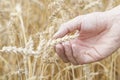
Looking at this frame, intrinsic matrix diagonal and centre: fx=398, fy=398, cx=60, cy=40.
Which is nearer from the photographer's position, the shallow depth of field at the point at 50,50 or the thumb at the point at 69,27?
the thumb at the point at 69,27

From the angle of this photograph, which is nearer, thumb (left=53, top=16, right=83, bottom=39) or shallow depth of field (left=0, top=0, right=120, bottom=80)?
thumb (left=53, top=16, right=83, bottom=39)

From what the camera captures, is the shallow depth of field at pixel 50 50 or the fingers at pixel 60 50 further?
the shallow depth of field at pixel 50 50

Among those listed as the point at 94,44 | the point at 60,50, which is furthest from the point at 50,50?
the point at 94,44

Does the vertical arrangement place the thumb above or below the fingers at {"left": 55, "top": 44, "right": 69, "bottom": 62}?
above

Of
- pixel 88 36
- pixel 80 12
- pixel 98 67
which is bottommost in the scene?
pixel 98 67

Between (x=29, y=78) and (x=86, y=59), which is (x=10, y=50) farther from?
(x=86, y=59)

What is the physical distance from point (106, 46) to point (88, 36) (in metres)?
0.06

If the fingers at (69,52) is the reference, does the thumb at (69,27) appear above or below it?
above

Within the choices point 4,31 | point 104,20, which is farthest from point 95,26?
point 4,31

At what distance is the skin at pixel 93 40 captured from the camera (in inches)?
44.0

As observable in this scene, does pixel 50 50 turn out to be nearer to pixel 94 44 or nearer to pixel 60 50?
pixel 60 50

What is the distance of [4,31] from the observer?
1.72 meters

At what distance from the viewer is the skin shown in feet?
3.67

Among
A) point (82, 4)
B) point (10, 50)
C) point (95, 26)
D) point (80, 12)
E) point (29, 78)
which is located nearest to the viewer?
point (10, 50)
